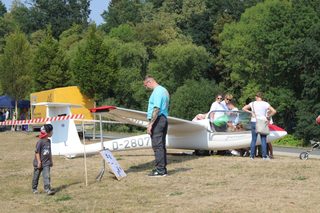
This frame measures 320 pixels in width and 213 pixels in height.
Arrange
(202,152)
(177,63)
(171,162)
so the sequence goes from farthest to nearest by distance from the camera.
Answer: (177,63) < (202,152) < (171,162)

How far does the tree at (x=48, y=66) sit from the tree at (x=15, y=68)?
0.78 m

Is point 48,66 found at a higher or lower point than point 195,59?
lower

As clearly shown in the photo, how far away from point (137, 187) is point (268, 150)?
19.9 ft

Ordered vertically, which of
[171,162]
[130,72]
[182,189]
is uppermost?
[130,72]

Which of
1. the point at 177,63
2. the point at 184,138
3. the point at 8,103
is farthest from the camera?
the point at 177,63

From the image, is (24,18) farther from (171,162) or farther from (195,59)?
(171,162)

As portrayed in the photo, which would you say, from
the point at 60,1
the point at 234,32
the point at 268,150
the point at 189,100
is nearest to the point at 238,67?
the point at 234,32

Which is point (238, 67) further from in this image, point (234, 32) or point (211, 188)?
point (211, 188)

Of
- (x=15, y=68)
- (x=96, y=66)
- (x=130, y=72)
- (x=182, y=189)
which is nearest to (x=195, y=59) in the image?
(x=130, y=72)

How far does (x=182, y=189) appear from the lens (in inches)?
376

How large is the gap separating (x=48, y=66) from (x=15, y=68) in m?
2.84

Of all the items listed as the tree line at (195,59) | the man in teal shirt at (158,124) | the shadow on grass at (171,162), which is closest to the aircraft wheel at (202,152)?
the shadow on grass at (171,162)

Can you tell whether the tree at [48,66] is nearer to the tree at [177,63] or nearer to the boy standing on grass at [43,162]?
the tree at [177,63]

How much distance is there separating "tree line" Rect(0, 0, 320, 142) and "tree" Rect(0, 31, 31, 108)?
0.08 m
